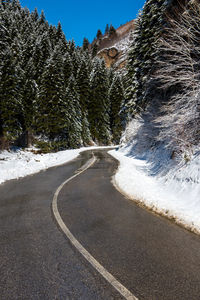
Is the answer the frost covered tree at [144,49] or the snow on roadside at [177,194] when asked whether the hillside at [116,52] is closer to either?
the frost covered tree at [144,49]

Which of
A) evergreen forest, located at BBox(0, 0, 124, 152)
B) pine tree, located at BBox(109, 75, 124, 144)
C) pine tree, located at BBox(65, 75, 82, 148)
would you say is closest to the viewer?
evergreen forest, located at BBox(0, 0, 124, 152)

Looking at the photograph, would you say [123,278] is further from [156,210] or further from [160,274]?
[156,210]

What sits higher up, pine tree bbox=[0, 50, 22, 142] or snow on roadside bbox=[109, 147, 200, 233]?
pine tree bbox=[0, 50, 22, 142]

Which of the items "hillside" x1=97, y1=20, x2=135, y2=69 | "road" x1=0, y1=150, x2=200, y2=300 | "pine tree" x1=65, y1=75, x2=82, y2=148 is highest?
"hillside" x1=97, y1=20, x2=135, y2=69

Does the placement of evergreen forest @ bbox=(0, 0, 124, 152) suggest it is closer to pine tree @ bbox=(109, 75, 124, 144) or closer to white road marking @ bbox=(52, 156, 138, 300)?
pine tree @ bbox=(109, 75, 124, 144)

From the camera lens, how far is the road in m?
2.71

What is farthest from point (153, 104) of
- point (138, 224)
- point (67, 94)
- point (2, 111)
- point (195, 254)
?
point (67, 94)

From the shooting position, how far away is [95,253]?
144 inches

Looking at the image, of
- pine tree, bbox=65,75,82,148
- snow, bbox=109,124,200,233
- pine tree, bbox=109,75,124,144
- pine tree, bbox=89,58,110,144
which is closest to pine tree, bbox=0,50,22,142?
pine tree, bbox=65,75,82,148

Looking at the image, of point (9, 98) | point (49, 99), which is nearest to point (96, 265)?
point (9, 98)

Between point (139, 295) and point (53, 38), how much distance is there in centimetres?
6582

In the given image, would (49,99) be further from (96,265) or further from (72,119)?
(96,265)

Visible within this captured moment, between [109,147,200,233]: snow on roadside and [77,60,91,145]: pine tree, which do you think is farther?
[77,60,91,145]: pine tree

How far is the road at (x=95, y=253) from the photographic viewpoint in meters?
2.71
